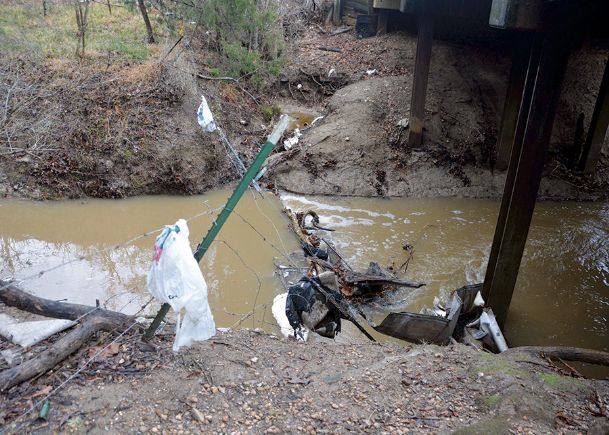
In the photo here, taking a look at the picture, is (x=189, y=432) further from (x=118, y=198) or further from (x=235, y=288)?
(x=118, y=198)

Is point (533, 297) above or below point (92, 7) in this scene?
below

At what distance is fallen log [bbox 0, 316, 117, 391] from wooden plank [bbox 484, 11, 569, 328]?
4.84m

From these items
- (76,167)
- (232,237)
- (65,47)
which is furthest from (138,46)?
(232,237)

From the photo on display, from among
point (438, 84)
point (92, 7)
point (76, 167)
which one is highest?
point (92, 7)

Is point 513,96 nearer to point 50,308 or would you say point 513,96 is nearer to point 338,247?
point 338,247

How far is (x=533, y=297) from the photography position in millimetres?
7293

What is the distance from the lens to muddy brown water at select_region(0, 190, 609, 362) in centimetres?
666

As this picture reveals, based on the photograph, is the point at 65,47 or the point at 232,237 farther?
the point at 65,47

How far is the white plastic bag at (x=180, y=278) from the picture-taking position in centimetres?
305

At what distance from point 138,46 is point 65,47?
1794 mm

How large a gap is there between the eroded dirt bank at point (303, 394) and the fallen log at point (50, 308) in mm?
322

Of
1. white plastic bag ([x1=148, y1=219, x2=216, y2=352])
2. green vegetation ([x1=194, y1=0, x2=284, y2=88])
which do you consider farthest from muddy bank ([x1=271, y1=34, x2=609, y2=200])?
white plastic bag ([x1=148, y1=219, x2=216, y2=352])

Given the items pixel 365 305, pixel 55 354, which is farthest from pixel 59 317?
pixel 365 305

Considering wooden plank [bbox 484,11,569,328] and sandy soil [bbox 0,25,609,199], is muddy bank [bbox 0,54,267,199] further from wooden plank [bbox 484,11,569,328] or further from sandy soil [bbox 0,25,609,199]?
wooden plank [bbox 484,11,569,328]
